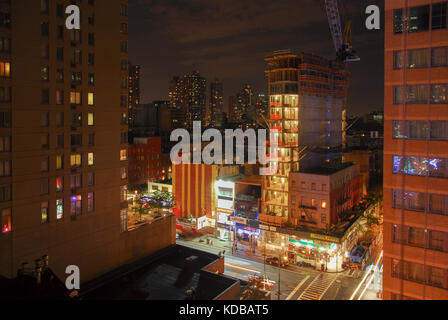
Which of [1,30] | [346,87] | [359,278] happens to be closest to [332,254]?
[359,278]

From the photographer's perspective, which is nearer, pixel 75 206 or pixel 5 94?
pixel 5 94

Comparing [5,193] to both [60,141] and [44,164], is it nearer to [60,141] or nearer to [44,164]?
[44,164]

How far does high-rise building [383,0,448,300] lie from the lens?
17656 millimetres

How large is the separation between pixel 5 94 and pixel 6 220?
819 cm

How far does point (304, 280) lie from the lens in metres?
42.0

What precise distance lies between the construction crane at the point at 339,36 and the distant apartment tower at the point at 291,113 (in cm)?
2458

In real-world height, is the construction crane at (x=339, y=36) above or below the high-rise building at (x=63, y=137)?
above

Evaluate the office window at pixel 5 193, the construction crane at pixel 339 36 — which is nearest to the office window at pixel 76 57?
the office window at pixel 5 193

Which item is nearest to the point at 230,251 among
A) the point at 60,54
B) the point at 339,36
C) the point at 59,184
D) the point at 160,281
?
the point at 160,281

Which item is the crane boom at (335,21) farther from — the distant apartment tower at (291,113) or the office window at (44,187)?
the office window at (44,187)

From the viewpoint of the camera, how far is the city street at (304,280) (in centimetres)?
3762

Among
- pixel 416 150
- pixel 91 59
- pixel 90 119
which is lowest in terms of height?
pixel 416 150

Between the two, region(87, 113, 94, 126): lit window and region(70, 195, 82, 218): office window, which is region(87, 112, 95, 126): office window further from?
region(70, 195, 82, 218): office window
